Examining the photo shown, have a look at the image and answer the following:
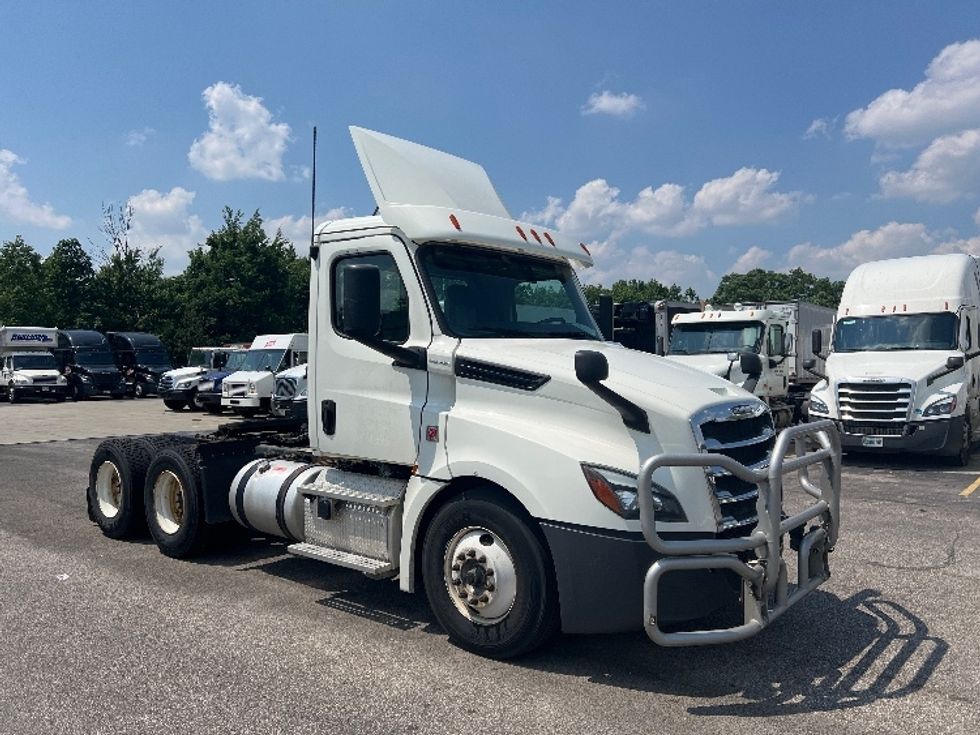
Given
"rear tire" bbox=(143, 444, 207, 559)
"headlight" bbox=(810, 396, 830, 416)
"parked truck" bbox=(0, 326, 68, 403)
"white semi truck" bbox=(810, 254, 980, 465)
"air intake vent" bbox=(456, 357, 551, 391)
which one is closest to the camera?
"air intake vent" bbox=(456, 357, 551, 391)

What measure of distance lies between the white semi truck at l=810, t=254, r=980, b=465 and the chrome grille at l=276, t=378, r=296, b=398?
1189cm

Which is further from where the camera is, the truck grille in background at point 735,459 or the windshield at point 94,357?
the windshield at point 94,357

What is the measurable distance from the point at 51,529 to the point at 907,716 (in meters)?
7.82

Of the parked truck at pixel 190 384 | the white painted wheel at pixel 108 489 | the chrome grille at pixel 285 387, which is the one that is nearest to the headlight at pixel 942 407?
the white painted wheel at pixel 108 489

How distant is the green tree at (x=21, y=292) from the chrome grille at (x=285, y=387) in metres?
38.7

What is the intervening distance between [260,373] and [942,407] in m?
17.7

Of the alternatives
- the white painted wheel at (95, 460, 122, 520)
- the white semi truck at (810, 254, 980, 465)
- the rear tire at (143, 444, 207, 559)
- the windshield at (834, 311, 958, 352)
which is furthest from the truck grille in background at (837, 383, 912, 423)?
the white painted wheel at (95, 460, 122, 520)

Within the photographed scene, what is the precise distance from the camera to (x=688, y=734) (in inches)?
147

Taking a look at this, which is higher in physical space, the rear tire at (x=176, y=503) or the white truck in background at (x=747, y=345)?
the white truck in background at (x=747, y=345)

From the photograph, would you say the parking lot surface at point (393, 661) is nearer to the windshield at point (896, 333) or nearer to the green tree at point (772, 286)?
the windshield at point (896, 333)

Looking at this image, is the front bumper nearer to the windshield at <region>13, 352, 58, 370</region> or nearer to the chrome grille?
the chrome grille

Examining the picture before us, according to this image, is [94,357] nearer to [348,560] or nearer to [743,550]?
[348,560]

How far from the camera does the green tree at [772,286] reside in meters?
117

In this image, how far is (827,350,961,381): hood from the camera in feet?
42.4
